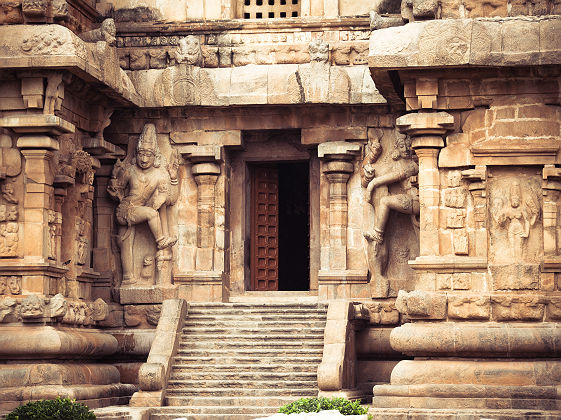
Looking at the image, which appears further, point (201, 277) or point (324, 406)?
point (201, 277)

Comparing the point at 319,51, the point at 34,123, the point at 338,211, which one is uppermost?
the point at 319,51

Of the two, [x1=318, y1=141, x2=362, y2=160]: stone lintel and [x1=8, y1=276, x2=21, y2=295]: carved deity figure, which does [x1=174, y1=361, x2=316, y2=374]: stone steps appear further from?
[x1=318, y1=141, x2=362, y2=160]: stone lintel

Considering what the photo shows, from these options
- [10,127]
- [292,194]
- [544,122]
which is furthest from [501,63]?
[292,194]

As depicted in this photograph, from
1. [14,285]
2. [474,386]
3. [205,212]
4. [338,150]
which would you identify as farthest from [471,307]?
[14,285]

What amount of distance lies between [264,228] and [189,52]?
3.29 m

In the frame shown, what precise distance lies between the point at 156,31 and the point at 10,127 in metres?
3.87

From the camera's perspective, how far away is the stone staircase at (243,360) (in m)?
20.3

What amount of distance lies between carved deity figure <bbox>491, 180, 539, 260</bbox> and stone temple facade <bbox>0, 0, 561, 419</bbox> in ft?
0.10

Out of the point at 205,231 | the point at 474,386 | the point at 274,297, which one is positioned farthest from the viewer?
the point at 274,297

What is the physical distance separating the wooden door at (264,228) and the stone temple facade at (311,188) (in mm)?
34

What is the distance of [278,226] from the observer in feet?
81.5

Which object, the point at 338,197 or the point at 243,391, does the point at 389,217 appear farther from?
the point at 243,391

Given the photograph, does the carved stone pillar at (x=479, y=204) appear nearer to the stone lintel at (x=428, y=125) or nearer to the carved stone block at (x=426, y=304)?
the stone lintel at (x=428, y=125)

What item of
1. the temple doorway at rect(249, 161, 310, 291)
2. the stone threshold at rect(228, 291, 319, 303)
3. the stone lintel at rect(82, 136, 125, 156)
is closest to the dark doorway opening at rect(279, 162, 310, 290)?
the temple doorway at rect(249, 161, 310, 291)
